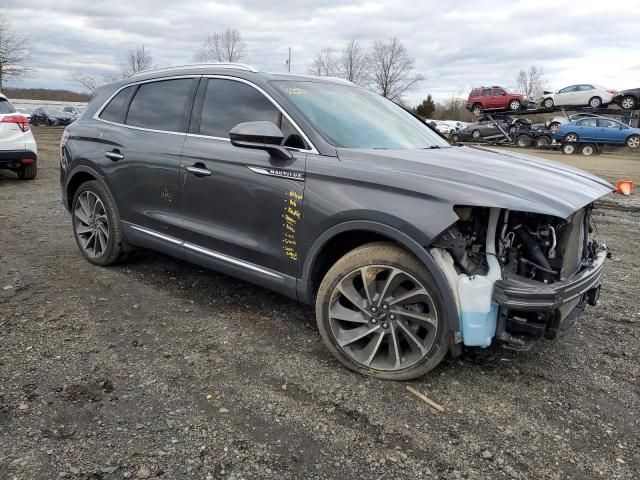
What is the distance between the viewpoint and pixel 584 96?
98.3 feet

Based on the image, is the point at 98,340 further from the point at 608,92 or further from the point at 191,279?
the point at 608,92

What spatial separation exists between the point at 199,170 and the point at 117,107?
148 cm

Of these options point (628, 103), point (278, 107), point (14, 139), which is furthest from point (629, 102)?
point (278, 107)

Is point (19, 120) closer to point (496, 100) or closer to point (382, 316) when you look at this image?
point (382, 316)

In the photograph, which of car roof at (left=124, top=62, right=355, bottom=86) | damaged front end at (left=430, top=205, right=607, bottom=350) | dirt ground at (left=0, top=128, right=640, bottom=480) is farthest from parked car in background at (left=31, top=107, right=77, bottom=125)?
damaged front end at (left=430, top=205, right=607, bottom=350)

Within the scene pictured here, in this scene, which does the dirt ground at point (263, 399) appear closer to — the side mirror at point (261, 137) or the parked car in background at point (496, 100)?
the side mirror at point (261, 137)

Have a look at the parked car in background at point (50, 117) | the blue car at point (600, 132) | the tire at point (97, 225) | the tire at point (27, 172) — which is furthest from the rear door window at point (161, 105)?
the parked car in background at point (50, 117)

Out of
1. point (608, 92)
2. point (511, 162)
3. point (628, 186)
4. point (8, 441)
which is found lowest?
point (8, 441)

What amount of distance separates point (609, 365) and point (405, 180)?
1817mm

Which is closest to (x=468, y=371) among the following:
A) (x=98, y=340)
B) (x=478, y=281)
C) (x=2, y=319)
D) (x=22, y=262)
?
(x=478, y=281)

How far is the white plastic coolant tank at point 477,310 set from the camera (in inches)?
100

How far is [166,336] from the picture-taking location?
3.42 m

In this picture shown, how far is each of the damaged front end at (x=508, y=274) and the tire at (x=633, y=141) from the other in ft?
90.4

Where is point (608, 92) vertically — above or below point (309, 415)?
above
